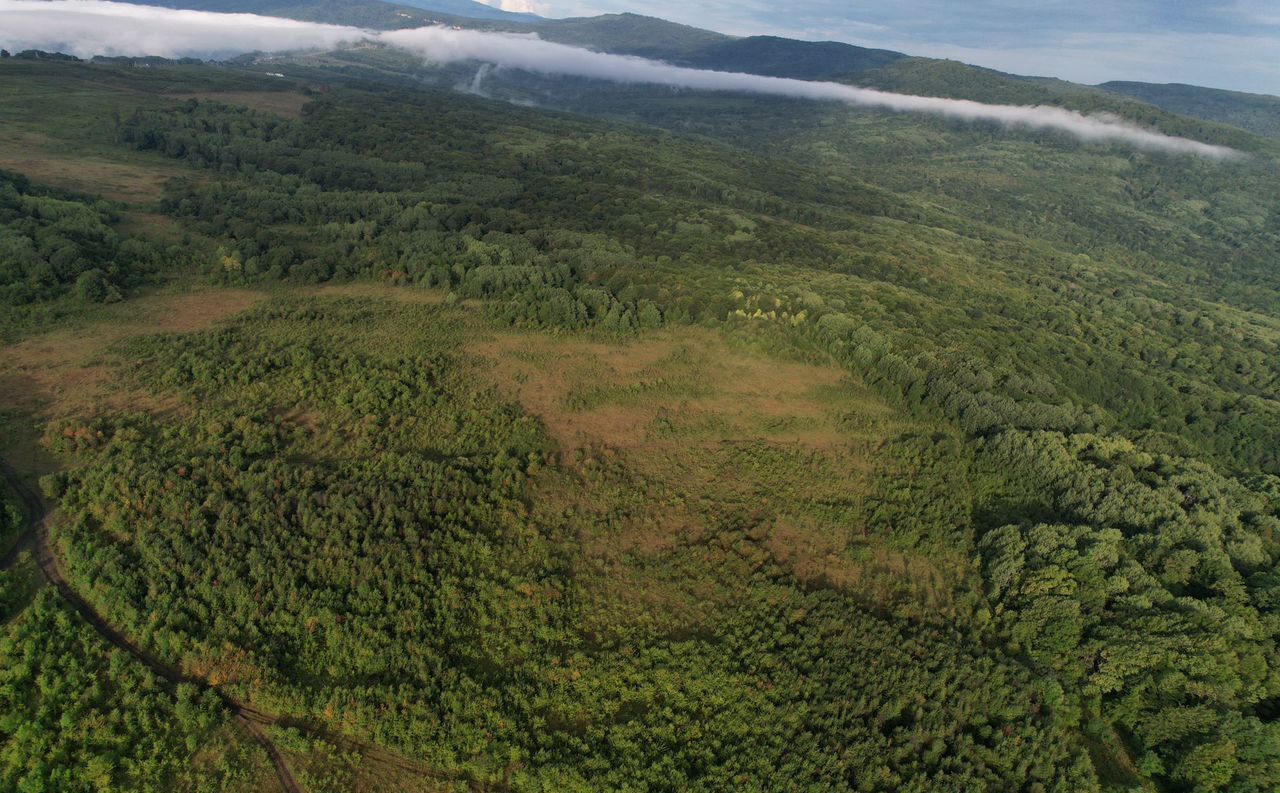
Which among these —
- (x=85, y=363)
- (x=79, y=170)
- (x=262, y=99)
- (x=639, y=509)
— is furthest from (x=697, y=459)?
(x=262, y=99)

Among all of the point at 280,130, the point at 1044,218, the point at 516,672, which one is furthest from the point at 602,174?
the point at 1044,218

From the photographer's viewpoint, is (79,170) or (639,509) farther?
(79,170)

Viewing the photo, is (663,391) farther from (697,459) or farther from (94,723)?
(94,723)

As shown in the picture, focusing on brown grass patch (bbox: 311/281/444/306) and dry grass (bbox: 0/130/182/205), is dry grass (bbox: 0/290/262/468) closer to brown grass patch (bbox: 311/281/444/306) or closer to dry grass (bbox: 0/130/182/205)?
brown grass patch (bbox: 311/281/444/306)

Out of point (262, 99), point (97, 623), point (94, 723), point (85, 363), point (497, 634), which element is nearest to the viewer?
point (94, 723)

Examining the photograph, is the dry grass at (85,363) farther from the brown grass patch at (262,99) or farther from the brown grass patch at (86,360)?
the brown grass patch at (262,99)

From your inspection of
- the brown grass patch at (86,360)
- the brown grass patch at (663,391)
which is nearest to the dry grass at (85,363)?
the brown grass patch at (86,360)

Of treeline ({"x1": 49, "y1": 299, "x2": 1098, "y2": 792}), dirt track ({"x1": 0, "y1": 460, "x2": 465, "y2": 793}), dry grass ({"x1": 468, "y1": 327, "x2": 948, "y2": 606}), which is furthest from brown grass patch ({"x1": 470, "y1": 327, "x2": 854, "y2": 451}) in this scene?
dirt track ({"x1": 0, "y1": 460, "x2": 465, "y2": 793})
